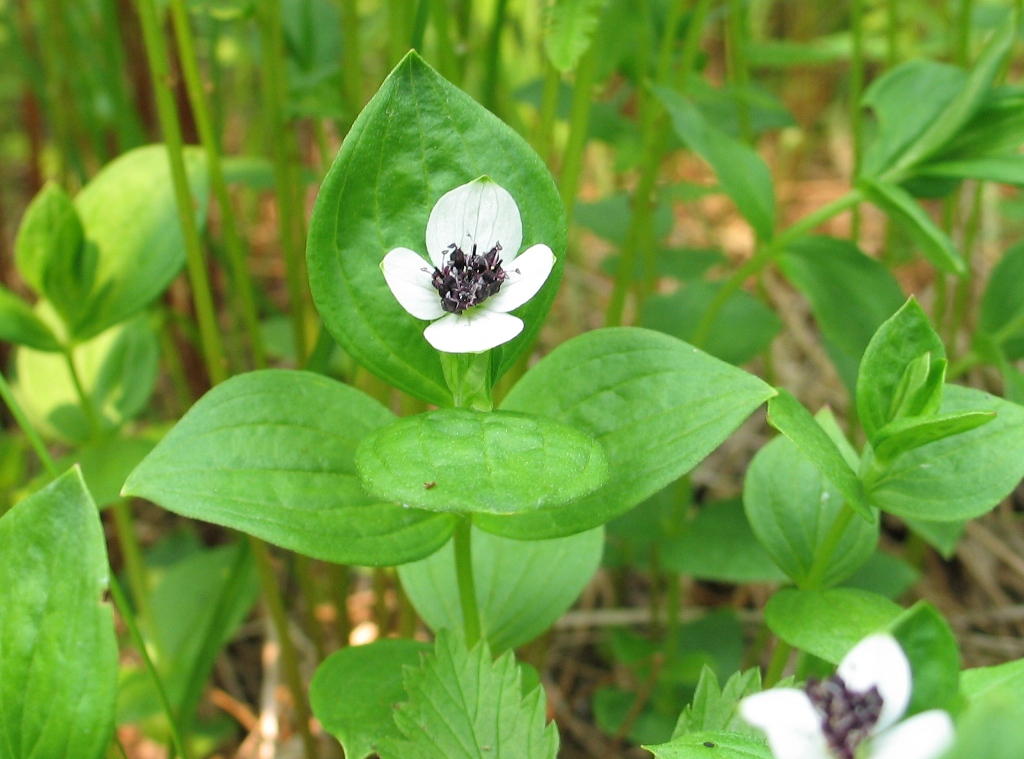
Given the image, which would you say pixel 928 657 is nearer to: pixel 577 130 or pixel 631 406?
pixel 631 406

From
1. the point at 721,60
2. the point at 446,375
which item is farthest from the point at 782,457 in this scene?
the point at 721,60

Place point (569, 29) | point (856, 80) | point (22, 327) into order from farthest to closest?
point (856, 80) < point (22, 327) < point (569, 29)

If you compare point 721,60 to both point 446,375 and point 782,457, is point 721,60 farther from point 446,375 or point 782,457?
point 446,375

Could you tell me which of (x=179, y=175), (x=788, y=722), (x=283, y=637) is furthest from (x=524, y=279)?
(x=283, y=637)

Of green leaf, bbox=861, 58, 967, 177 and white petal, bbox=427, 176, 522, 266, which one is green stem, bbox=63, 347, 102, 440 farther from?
green leaf, bbox=861, 58, 967, 177

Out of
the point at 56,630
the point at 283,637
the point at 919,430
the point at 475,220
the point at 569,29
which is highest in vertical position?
the point at 569,29
